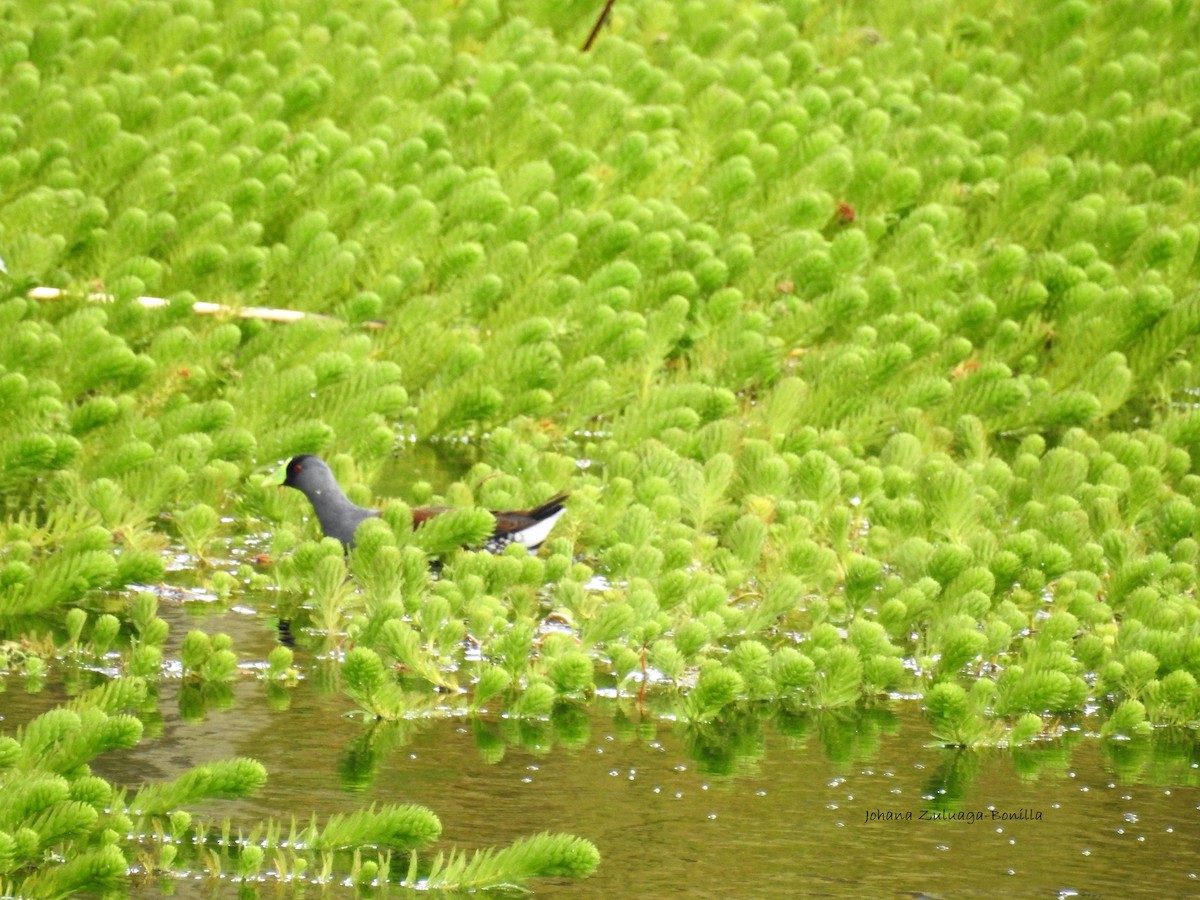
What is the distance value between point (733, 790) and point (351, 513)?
1852 millimetres

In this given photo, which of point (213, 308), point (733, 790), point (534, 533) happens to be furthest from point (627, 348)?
point (733, 790)

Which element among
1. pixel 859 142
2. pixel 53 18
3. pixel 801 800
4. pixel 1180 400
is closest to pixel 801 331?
pixel 1180 400

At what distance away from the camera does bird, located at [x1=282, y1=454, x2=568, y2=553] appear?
5836 millimetres

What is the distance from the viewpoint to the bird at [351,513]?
5.84 m

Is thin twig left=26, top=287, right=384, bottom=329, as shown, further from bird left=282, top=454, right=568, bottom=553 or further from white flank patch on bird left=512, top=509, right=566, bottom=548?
white flank patch on bird left=512, top=509, right=566, bottom=548

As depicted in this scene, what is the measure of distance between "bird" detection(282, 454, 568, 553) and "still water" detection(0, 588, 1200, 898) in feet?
2.79

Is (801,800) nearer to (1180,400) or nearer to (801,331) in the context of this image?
(801,331)

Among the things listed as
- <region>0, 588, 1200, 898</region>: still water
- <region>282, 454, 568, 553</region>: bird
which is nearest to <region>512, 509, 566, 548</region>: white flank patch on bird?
Answer: <region>282, 454, 568, 553</region>: bird

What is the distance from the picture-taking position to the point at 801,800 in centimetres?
451

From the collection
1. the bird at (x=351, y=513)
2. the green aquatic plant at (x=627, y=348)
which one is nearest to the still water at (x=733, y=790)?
the green aquatic plant at (x=627, y=348)

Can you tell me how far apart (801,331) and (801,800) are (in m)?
4.05

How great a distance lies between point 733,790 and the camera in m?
4.53

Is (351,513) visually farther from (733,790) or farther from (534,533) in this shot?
(733,790)

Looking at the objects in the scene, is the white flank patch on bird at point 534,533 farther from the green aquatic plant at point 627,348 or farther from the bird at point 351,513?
the green aquatic plant at point 627,348
